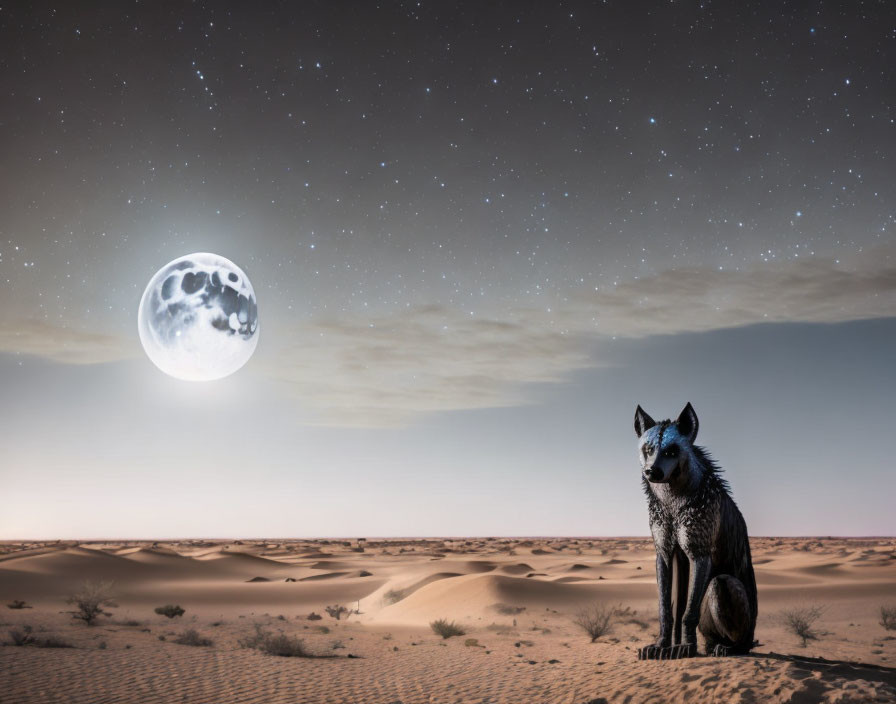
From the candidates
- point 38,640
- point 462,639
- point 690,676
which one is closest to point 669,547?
point 690,676

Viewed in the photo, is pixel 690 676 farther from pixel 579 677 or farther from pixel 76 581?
pixel 76 581

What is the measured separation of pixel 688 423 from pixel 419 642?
1300 cm

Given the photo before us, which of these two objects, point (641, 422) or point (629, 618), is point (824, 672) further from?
point (629, 618)

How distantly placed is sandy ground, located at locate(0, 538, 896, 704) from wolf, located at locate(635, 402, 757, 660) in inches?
14.8

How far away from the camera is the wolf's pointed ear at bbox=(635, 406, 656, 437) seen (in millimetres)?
9352

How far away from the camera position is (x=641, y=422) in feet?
30.9

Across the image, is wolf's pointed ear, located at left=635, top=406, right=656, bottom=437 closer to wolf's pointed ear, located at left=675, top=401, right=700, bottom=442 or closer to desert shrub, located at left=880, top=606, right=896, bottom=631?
wolf's pointed ear, located at left=675, top=401, right=700, bottom=442

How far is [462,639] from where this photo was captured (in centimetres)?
1975

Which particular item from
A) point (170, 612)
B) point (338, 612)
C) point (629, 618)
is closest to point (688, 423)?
point (629, 618)

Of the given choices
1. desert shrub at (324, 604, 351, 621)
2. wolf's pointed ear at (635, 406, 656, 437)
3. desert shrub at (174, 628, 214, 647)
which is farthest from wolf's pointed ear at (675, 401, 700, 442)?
desert shrub at (324, 604, 351, 621)

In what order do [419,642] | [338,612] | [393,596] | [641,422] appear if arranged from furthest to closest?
[393,596]
[338,612]
[419,642]
[641,422]

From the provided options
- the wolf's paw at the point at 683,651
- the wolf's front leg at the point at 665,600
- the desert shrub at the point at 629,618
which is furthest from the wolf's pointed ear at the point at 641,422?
the desert shrub at the point at 629,618

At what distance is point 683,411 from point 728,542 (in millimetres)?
1760

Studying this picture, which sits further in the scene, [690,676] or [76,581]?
[76,581]
